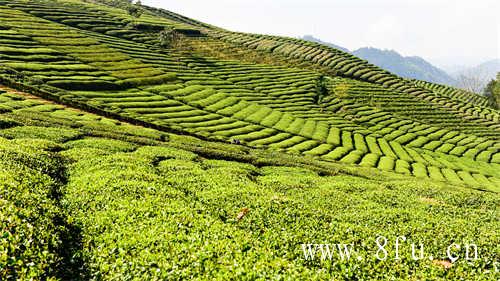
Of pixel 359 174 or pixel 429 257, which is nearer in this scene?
pixel 429 257

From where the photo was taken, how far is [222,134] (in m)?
92.6

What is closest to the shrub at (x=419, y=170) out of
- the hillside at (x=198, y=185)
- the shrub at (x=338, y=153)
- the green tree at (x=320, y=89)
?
the hillside at (x=198, y=185)

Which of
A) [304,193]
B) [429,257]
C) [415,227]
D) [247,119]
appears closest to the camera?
[429,257]

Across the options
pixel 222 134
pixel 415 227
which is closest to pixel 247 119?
pixel 222 134

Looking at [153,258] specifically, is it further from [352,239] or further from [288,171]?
[288,171]

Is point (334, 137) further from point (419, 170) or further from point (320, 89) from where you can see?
point (320, 89)

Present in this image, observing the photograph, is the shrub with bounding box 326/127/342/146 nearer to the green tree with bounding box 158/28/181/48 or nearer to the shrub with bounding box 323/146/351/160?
the shrub with bounding box 323/146/351/160

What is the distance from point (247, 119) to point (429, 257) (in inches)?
3562

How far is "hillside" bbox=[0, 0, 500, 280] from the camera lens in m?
18.0

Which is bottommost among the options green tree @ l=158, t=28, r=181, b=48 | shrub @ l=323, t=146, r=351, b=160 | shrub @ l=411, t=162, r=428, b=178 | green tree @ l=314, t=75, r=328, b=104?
shrub @ l=323, t=146, r=351, b=160

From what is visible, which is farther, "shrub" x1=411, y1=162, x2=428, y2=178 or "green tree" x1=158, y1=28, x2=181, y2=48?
"green tree" x1=158, y1=28, x2=181, y2=48

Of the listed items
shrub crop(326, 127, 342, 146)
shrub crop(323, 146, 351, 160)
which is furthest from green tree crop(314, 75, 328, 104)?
shrub crop(323, 146, 351, 160)

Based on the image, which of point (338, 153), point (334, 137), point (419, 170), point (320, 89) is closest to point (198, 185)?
point (338, 153)

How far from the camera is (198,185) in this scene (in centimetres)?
3369
